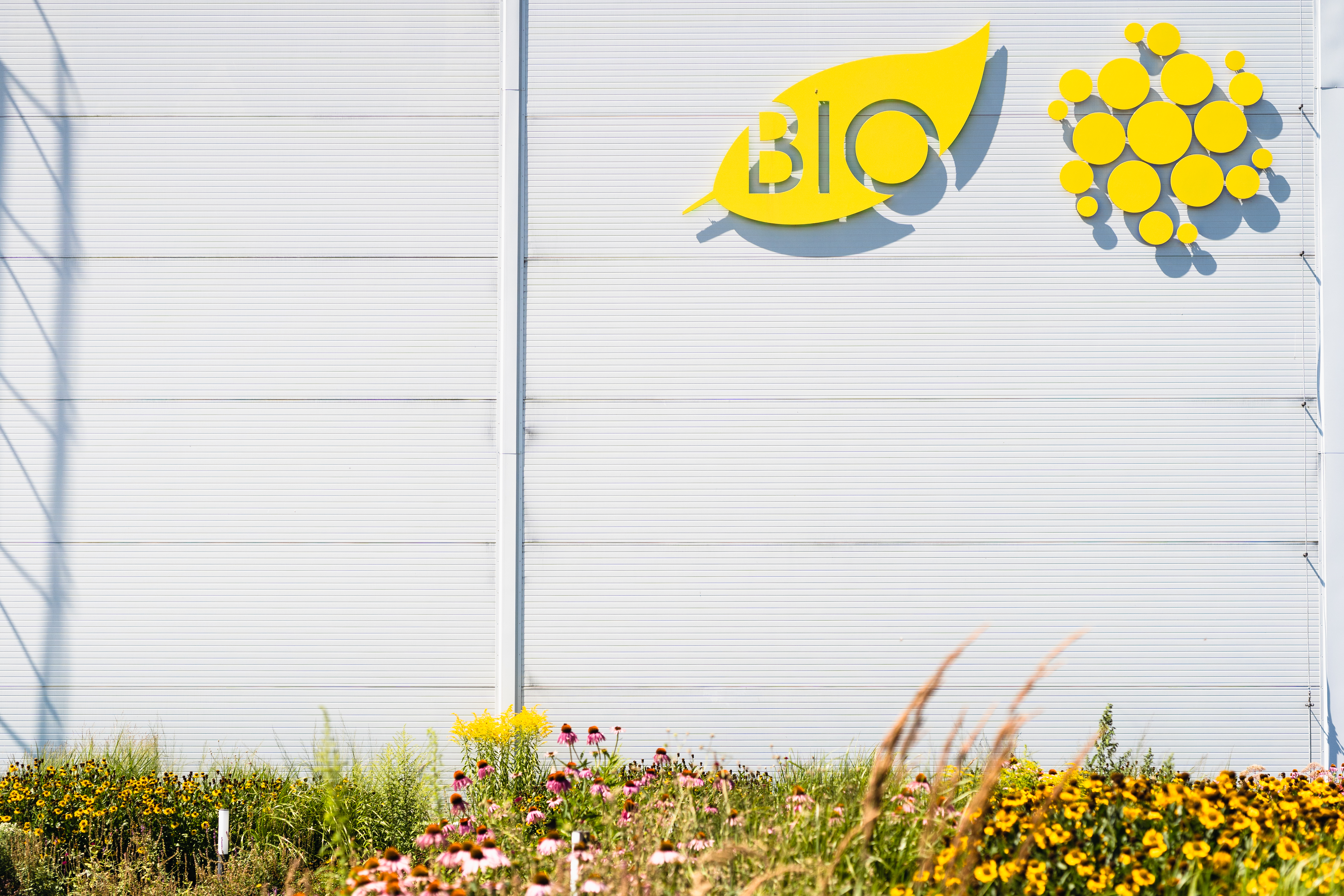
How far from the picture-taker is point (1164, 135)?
519cm

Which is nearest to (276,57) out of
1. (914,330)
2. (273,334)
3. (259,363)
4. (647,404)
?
(273,334)

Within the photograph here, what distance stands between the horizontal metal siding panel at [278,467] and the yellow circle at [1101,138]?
3.92 meters

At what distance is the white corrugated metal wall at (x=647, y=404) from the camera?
17.1 ft

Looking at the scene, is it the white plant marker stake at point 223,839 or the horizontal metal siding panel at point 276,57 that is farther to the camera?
the horizontal metal siding panel at point 276,57

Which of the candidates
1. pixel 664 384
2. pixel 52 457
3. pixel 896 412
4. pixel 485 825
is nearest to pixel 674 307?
pixel 664 384

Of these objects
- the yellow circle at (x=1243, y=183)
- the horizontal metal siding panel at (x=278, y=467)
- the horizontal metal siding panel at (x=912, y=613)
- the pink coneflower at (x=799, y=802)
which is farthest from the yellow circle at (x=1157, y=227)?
the horizontal metal siding panel at (x=278, y=467)

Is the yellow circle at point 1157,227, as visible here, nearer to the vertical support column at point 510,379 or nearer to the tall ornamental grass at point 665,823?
the tall ornamental grass at point 665,823

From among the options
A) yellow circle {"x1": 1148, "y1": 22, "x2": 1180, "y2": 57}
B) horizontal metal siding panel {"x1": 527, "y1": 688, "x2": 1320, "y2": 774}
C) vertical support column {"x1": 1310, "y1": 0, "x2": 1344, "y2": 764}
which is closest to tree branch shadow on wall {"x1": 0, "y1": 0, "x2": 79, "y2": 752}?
horizontal metal siding panel {"x1": 527, "y1": 688, "x2": 1320, "y2": 774}

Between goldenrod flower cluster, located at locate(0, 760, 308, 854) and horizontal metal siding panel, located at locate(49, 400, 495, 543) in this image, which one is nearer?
goldenrod flower cluster, located at locate(0, 760, 308, 854)

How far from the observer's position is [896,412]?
5266mm

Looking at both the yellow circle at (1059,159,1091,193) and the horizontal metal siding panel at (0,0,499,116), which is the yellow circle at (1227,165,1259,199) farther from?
the horizontal metal siding panel at (0,0,499,116)

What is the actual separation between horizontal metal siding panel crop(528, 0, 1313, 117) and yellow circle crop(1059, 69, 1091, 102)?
0.08m

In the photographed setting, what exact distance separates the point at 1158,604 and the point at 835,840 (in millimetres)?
3223

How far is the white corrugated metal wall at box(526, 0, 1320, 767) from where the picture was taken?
17.0ft
